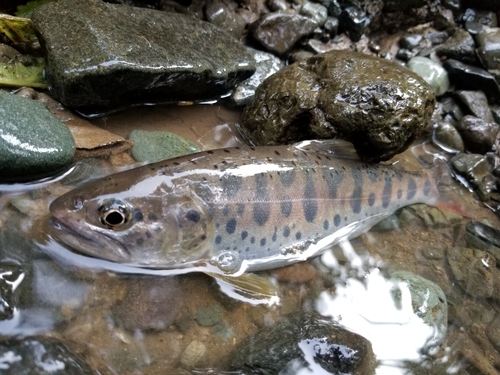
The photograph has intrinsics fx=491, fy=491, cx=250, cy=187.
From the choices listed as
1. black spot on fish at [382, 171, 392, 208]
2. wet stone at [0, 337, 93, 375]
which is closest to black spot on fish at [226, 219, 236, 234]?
wet stone at [0, 337, 93, 375]

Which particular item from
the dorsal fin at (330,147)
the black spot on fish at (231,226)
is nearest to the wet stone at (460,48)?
the dorsal fin at (330,147)

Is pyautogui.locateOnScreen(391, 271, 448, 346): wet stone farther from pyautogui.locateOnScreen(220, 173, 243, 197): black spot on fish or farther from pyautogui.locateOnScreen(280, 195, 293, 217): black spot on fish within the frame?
pyautogui.locateOnScreen(220, 173, 243, 197): black spot on fish

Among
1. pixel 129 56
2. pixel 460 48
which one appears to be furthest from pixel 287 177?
pixel 460 48

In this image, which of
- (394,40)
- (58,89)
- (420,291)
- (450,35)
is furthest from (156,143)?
(450,35)

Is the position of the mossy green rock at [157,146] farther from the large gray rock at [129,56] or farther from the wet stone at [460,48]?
the wet stone at [460,48]

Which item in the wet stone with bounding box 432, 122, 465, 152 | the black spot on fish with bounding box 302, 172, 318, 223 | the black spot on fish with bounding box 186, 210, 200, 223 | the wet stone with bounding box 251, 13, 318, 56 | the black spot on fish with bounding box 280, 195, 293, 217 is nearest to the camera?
the black spot on fish with bounding box 186, 210, 200, 223

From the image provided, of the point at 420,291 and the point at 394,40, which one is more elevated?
the point at 394,40

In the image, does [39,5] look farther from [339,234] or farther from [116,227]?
[339,234]
